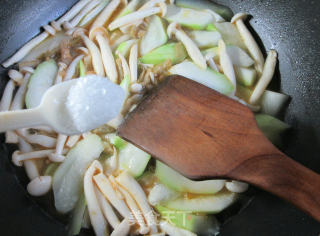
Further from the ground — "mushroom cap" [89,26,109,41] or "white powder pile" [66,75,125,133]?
"mushroom cap" [89,26,109,41]

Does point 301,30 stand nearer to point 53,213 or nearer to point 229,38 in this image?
point 229,38

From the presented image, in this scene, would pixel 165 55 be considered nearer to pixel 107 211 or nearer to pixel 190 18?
pixel 190 18

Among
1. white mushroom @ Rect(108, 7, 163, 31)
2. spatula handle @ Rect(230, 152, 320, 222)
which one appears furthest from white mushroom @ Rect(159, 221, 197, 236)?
white mushroom @ Rect(108, 7, 163, 31)

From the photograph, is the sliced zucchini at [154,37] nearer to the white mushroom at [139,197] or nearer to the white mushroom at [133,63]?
the white mushroom at [133,63]

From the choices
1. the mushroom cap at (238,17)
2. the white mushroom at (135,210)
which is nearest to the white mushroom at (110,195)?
the white mushroom at (135,210)

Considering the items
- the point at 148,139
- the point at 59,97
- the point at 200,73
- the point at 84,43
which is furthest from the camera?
the point at 84,43

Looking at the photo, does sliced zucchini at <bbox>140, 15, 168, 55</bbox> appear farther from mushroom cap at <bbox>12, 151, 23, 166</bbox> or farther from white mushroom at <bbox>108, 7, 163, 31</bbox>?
mushroom cap at <bbox>12, 151, 23, 166</bbox>

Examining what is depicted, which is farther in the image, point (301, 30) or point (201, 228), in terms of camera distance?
point (301, 30)

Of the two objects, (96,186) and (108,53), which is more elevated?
(108,53)

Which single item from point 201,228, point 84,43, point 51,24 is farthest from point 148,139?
point 51,24
